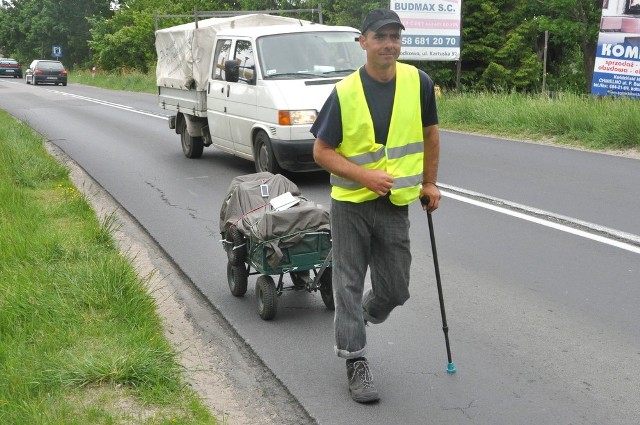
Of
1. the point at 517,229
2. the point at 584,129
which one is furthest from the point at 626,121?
the point at 517,229

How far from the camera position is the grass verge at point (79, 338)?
15.1 feet

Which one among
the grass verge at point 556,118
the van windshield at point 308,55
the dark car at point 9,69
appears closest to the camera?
the van windshield at point 308,55

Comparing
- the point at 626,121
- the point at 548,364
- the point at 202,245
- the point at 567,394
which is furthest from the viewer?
the point at 626,121

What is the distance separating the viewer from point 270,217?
6387 millimetres

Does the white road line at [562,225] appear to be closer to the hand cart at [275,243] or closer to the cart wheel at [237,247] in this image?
the hand cart at [275,243]

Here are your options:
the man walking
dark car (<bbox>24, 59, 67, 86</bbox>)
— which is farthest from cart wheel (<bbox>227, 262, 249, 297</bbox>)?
dark car (<bbox>24, 59, 67, 86</bbox>)

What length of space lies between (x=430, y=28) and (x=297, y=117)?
15.1 m

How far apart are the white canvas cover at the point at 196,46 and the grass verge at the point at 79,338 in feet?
21.0

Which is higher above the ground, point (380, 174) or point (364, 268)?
point (380, 174)

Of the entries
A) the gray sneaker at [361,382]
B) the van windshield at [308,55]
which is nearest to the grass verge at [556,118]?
the van windshield at [308,55]

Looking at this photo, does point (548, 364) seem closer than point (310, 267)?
Yes

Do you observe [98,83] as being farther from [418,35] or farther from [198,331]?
[198,331]

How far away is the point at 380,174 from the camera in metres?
4.69

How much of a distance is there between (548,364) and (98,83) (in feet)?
176
